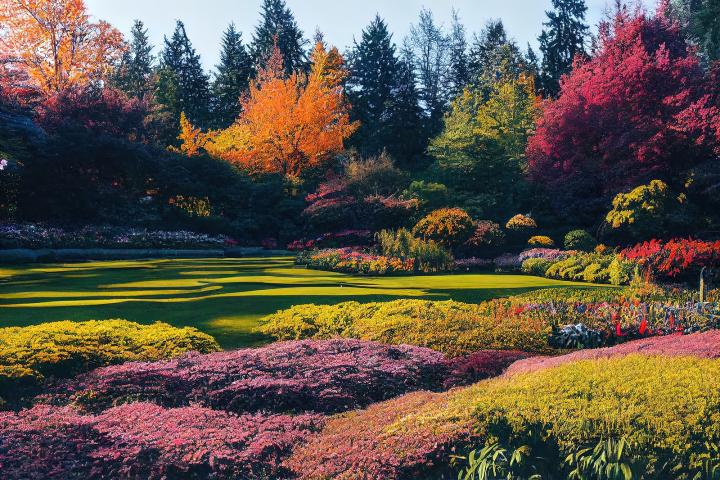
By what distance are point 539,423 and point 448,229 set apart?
50.5ft

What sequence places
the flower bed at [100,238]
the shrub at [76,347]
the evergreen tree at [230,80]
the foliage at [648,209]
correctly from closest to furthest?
1. the shrub at [76,347]
2. the foliage at [648,209]
3. the flower bed at [100,238]
4. the evergreen tree at [230,80]

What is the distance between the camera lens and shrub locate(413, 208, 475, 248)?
19219 millimetres

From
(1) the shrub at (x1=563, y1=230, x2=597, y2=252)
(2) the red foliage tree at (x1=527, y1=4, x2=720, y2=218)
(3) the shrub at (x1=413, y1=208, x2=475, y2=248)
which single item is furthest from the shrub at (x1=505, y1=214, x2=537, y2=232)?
(3) the shrub at (x1=413, y1=208, x2=475, y2=248)

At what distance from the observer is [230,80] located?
48594mm

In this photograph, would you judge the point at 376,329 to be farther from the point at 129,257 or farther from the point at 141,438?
the point at 129,257

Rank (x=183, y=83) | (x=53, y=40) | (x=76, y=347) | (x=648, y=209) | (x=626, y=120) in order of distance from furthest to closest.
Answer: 1. (x=183, y=83)
2. (x=53, y=40)
3. (x=626, y=120)
4. (x=648, y=209)
5. (x=76, y=347)

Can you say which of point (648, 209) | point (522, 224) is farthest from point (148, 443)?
point (522, 224)

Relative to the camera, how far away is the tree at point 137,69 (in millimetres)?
44438

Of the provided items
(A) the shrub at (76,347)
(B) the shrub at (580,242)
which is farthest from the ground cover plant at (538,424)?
(B) the shrub at (580,242)

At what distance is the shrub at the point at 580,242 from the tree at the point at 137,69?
2970cm

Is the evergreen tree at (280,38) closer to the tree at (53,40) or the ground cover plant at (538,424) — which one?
the tree at (53,40)

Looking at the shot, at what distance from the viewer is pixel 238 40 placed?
52.8 metres

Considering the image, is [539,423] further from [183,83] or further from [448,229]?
[183,83]

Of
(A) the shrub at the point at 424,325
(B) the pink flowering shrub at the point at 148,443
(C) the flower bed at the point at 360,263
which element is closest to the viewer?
(B) the pink flowering shrub at the point at 148,443
